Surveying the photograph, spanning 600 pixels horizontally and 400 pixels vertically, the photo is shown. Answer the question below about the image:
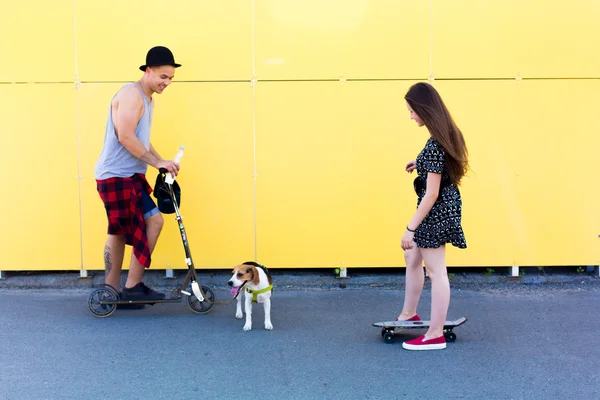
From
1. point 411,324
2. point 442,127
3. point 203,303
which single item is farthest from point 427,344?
point 203,303

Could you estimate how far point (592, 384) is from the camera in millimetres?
3988

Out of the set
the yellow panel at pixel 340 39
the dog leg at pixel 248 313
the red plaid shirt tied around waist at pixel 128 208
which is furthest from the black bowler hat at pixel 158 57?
the dog leg at pixel 248 313

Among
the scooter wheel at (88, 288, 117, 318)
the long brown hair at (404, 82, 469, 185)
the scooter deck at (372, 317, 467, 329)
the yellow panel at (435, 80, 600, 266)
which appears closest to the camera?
the long brown hair at (404, 82, 469, 185)

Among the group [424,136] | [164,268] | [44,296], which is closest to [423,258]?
[424,136]

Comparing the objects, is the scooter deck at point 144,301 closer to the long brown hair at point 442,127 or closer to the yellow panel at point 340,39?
the yellow panel at point 340,39

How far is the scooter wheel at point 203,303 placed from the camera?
212 inches

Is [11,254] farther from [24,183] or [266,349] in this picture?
[266,349]

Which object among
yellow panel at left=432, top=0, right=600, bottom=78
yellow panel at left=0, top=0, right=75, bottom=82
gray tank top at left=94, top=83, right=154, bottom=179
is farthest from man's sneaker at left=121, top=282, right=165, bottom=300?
yellow panel at left=432, top=0, right=600, bottom=78

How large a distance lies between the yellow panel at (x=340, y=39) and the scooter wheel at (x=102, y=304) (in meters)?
2.27

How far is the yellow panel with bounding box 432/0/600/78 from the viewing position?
597 cm

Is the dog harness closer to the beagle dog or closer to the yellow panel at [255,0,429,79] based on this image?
the beagle dog

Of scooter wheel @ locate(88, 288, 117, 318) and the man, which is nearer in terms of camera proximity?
the man

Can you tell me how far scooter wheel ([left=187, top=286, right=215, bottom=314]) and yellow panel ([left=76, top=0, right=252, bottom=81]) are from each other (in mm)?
1922

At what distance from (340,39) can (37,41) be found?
2.69m
